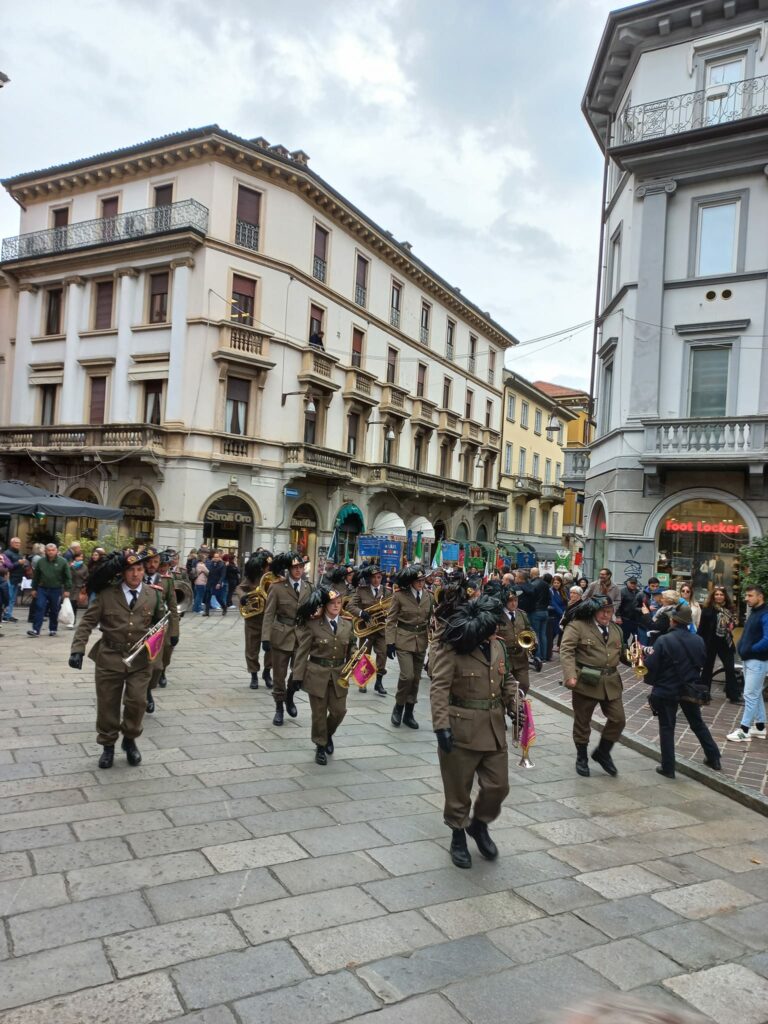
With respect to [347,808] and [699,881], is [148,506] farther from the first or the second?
[699,881]

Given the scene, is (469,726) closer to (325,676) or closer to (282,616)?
(325,676)

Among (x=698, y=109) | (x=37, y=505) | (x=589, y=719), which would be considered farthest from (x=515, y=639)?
(x=698, y=109)

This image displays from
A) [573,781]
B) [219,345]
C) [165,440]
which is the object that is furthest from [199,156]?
[573,781]

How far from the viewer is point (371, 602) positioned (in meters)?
10.8

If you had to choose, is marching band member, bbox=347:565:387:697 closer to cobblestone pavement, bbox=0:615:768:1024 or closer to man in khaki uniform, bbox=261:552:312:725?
man in khaki uniform, bbox=261:552:312:725

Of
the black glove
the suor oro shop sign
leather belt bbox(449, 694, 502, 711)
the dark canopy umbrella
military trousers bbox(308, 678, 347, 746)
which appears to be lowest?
military trousers bbox(308, 678, 347, 746)

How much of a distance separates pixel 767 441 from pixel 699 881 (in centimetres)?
1386

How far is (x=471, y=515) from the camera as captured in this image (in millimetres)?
43656

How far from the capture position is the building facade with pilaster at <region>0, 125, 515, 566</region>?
25797mm

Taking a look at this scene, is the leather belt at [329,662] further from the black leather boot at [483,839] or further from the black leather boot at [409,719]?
the black leather boot at [483,839]

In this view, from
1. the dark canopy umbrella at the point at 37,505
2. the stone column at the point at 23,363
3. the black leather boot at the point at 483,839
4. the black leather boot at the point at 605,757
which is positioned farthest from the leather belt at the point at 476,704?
the stone column at the point at 23,363

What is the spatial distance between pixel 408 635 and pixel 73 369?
23.6 m

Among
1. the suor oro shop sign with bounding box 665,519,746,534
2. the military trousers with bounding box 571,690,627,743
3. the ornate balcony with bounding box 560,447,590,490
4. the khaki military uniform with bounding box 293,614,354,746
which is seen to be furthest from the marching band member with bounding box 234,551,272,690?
the ornate balcony with bounding box 560,447,590,490

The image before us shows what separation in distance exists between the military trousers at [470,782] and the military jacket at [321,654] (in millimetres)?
2175
